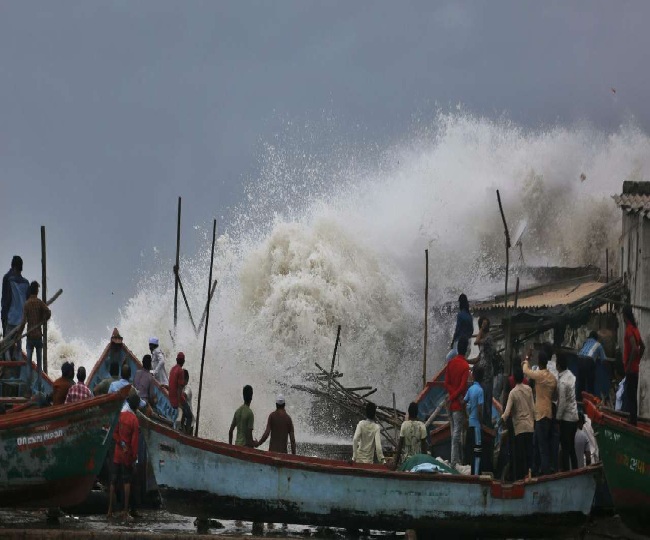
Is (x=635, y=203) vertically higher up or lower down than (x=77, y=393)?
higher up

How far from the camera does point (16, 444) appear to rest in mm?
14930

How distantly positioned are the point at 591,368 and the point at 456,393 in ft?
8.07

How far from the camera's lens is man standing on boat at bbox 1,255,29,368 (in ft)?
59.7

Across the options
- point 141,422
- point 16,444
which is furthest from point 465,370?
point 16,444

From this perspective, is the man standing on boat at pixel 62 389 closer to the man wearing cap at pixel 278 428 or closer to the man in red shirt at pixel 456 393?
the man wearing cap at pixel 278 428

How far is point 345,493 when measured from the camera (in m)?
14.9

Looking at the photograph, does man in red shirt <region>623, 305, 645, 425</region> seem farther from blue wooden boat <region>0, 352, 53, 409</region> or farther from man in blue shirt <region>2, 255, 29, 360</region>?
man in blue shirt <region>2, 255, 29, 360</region>

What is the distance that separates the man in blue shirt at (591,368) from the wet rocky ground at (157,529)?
2.17 m

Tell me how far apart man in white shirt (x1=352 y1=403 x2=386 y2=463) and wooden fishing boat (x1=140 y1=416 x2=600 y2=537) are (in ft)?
3.29

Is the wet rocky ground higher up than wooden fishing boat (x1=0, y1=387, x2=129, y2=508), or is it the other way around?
wooden fishing boat (x1=0, y1=387, x2=129, y2=508)

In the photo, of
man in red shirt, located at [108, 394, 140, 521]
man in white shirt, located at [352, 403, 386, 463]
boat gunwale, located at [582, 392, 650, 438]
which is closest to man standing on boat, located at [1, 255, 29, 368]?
man in red shirt, located at [108, 394, 140, 521]

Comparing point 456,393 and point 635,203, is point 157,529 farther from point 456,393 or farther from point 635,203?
point 635,203

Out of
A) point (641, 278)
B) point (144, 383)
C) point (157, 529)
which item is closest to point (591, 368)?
point (144, 383)

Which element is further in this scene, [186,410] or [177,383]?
[186,410]
